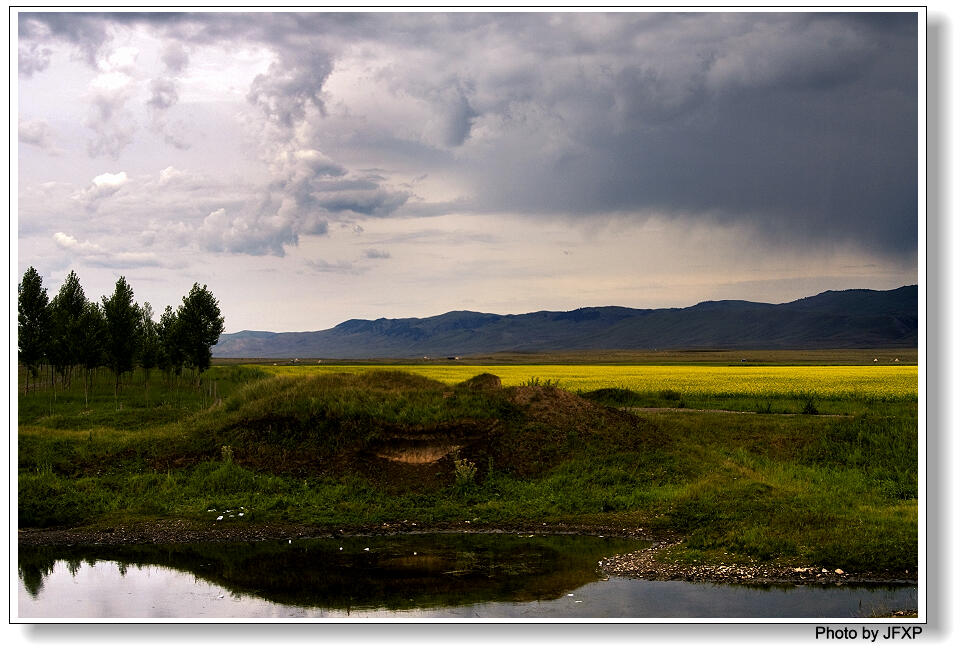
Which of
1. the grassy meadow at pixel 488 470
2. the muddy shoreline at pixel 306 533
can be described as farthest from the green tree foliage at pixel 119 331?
the muddy shoreline at pixel 306 533

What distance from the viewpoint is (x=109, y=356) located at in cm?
5019

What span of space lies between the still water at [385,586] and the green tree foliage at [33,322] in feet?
120

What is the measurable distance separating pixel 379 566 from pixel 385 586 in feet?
4.79

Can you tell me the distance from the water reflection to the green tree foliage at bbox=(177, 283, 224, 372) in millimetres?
40854

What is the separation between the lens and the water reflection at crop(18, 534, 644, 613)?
1379 centimetres

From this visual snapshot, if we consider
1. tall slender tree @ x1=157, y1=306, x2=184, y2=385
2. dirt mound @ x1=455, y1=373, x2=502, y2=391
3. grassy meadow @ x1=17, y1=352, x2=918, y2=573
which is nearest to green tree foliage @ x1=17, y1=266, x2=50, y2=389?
tall slender tree @ x1=157, y1=306, x2=184, y2=385

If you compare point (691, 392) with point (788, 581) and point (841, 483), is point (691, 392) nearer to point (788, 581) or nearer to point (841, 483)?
point (841, 483)

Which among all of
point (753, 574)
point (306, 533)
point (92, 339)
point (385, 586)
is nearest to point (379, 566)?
point (385, 586)

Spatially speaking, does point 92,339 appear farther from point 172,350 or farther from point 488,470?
point 488,470

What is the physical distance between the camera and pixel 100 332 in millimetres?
49531

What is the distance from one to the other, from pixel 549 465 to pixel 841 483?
29.5ft

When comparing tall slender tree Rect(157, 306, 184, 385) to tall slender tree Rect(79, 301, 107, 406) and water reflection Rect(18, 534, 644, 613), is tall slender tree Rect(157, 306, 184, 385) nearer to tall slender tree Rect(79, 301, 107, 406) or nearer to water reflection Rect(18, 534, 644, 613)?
tall slender tree Rect(79, 301, 107, 406)

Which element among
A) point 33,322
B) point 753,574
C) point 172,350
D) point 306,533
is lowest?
point 306,533
